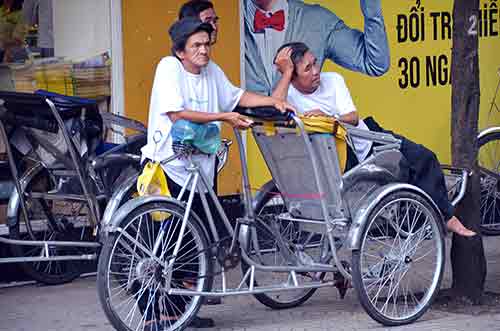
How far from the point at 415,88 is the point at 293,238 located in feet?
11.2

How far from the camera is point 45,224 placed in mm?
8156

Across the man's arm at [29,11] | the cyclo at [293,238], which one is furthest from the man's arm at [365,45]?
the cyclo at [293,238]

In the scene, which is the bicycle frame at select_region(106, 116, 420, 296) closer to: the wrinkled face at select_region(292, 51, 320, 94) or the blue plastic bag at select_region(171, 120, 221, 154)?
the blue plastic bag at select_region(171, 120, 221, 154)

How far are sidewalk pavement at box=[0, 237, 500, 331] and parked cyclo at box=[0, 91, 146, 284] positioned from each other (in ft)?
0.88

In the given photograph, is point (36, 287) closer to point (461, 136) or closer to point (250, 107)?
point (250, 107)

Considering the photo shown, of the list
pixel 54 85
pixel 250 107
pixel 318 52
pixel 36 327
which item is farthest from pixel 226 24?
pixel 36 327

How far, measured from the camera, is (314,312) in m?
7.41

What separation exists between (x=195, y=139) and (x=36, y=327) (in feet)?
5.84

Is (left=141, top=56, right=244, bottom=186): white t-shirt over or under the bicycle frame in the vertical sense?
over

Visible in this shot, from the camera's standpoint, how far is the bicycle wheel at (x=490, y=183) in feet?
32.5

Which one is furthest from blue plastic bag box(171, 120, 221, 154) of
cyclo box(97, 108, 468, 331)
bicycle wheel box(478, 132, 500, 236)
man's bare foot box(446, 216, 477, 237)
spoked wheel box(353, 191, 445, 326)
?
bicycle wheel box(478, 132, 500, 236)

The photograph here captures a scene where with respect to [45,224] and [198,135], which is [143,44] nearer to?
[45,224]

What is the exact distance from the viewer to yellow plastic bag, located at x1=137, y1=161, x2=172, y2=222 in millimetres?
6516

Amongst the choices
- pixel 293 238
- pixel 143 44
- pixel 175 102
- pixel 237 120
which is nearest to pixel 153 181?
pixel 175 102
